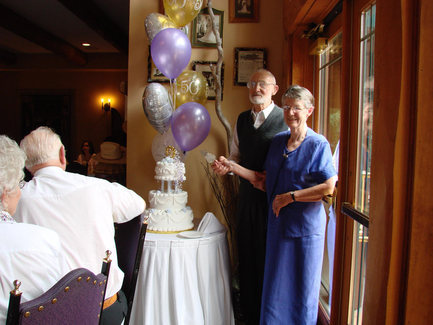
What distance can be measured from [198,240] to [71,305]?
1113mm

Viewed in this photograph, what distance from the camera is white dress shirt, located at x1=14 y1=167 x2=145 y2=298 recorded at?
1271 millimetres

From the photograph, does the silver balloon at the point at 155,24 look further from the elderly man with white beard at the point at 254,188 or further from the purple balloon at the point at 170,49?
the elderly man with white beard at the point at 254,188

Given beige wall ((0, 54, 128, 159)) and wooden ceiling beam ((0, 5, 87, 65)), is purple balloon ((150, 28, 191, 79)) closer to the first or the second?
wooden ceiling beam ((0, 5, 87, 65))

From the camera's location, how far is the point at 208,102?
300 cm

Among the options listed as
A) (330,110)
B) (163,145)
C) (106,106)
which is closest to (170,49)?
(163,145)

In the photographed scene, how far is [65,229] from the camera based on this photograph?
130 centimetres

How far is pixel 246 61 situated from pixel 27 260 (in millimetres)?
2561

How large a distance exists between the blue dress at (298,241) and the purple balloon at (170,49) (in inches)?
43.3

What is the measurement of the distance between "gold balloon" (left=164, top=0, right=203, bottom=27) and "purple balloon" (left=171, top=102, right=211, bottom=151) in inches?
26.8

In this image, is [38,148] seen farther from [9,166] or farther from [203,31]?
[203,31]

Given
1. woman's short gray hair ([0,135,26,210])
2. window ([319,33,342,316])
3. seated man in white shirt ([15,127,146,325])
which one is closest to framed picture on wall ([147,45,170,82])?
window ([319,33,342,316])

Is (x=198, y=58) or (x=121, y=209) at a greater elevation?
(x=198, y=58)

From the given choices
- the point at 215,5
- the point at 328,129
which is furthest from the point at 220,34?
the point at 328,129

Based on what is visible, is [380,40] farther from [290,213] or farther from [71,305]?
[71,305]
